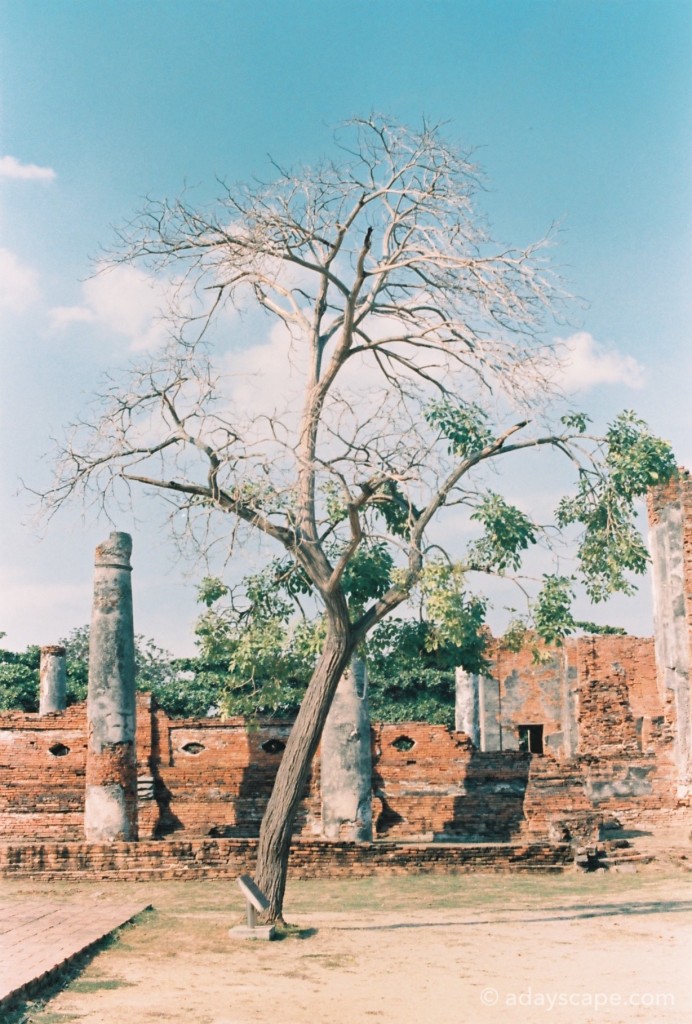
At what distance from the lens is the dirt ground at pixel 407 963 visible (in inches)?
235

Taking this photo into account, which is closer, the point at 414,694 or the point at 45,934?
the point at 45,934

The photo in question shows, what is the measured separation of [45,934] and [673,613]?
13.1m

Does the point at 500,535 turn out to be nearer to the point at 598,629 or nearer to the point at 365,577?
the point at 365,577

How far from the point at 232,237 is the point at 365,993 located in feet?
19.1

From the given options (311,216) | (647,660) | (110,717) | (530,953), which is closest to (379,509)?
(311,216)

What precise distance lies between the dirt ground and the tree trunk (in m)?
0.66

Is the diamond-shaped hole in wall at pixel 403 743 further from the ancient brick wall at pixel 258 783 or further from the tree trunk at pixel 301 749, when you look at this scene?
the tree trunk at pixel 301 749

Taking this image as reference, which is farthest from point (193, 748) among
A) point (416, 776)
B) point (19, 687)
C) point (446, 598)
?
point (19, 687)

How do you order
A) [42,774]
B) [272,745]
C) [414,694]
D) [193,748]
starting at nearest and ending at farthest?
[42,774] → [193,748] → [272,745] → [414,694]

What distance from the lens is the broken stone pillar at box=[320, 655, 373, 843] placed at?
15805mm

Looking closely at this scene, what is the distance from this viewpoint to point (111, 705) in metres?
15.0

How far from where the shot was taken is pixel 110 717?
48.9 feet

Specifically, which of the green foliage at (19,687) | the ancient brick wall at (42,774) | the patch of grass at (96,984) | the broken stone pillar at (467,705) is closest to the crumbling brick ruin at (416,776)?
the ancient brick wall at (42,774)

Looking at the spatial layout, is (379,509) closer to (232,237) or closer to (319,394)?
(319,394)
